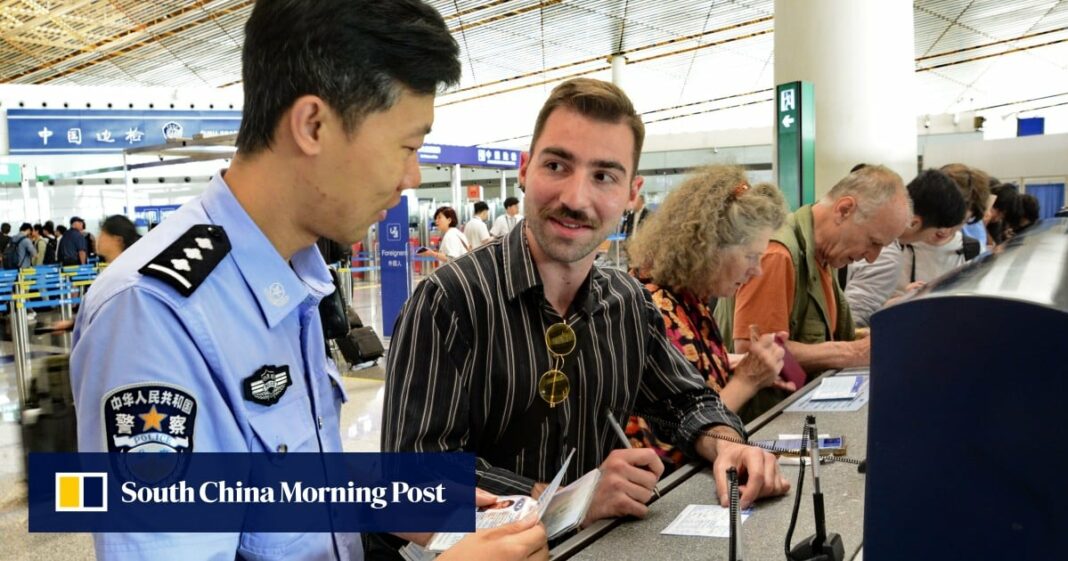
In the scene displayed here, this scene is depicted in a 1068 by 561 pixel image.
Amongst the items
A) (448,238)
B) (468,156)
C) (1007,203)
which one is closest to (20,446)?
(448,238)

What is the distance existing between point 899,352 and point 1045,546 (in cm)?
14

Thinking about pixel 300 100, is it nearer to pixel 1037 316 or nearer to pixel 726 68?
pixel 1037 316

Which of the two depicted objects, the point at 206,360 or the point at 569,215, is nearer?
the point at 206,360

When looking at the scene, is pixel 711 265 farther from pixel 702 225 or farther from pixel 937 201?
pixel 937 201

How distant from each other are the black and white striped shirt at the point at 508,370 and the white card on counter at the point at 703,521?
267mm

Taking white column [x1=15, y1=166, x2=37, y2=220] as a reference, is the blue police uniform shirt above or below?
below

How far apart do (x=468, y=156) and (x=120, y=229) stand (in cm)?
794

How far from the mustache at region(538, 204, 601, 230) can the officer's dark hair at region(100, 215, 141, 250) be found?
3647 mm

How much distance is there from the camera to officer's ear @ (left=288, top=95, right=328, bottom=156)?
0.86 m

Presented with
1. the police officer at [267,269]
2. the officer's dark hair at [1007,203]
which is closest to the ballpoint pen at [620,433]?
the police officer at [267,269]

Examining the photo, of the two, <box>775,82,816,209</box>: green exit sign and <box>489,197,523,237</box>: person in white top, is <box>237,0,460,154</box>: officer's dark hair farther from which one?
<box>489,197,523,237</box>: person in white top

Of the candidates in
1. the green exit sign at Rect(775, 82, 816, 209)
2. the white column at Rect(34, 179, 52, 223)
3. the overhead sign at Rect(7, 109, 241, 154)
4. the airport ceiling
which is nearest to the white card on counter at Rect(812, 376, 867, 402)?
the green exit sign at Rect(775, 82, 816, 209)

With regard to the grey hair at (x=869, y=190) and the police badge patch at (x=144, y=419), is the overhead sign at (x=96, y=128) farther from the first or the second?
the police badge patch at (x=144, y=419)

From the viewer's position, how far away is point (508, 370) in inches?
59.0
